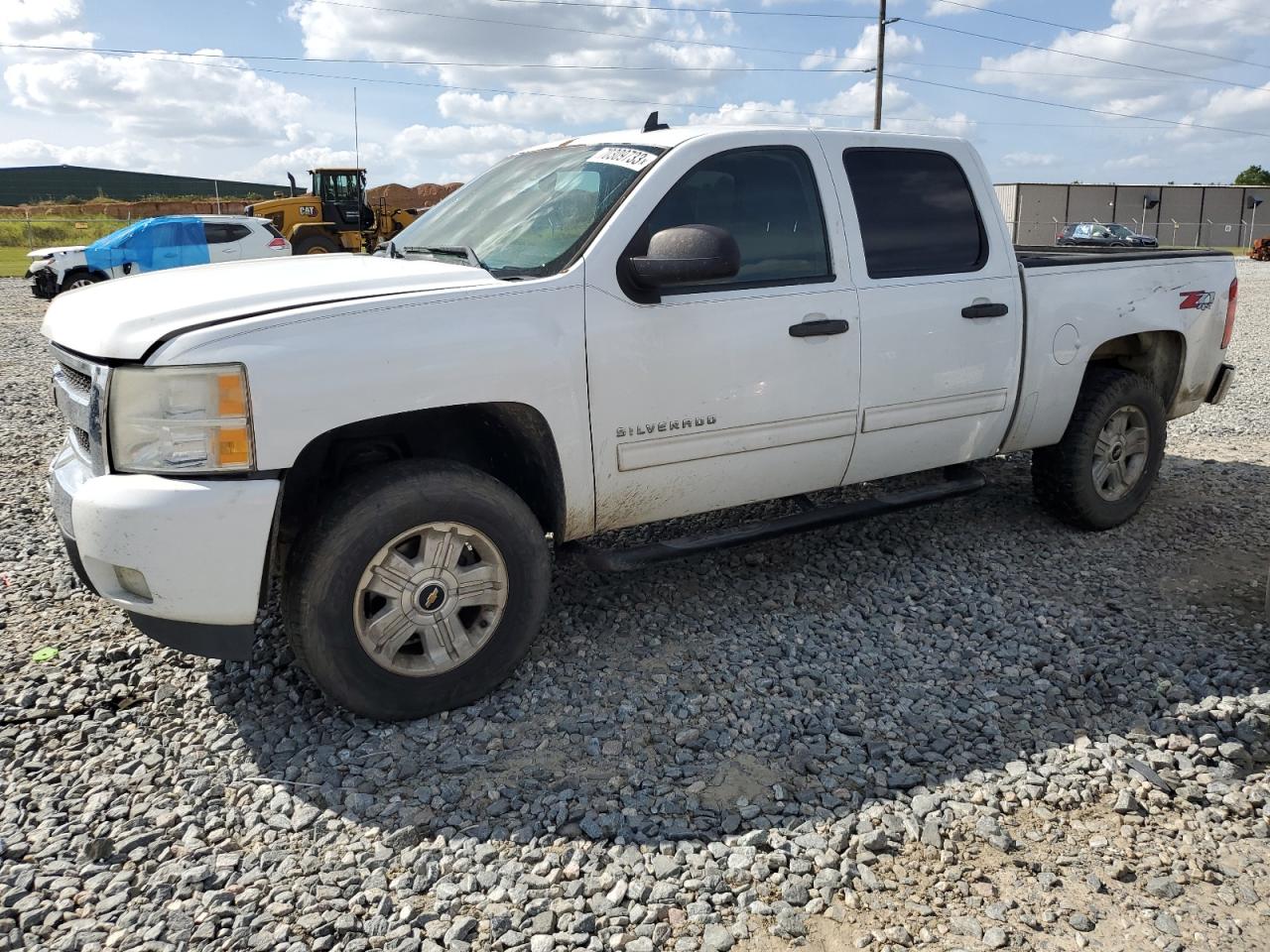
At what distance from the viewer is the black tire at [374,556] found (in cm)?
322

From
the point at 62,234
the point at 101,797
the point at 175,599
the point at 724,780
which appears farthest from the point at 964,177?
the point at 62,234

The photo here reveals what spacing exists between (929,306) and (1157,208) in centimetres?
6800

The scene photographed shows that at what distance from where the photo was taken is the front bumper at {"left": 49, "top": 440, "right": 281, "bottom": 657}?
296 cm

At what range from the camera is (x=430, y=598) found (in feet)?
11.2

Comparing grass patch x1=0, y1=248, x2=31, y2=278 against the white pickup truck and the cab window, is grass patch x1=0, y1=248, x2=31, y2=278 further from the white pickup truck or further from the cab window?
the cab window

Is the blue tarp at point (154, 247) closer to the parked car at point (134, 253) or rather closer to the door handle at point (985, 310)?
the parked car at point (134, 253)

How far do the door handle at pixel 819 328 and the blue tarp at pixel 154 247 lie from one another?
17.9 metres

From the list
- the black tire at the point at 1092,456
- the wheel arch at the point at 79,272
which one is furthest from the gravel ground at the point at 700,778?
the wheel arch at the point at 79,272

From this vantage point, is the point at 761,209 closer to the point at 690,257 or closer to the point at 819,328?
the point at 819,328

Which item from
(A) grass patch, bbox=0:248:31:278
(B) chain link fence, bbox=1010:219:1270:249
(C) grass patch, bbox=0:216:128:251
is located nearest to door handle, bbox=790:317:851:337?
(A) grass patch, bbox=0:248:31:278

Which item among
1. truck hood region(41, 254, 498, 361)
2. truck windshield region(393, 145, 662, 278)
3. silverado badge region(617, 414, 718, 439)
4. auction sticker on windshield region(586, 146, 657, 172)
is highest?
auction sticker on windshield region(586, 146, 657, 172)

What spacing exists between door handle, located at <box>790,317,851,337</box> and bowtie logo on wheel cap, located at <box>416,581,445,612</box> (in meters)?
1.70

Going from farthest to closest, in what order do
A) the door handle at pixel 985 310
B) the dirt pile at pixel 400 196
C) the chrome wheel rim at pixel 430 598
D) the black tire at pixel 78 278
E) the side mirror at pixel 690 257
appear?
the dirt pile at pixel 400 196 < the black tire at pixel 78 278 < the door handle at pixel 985 310 < the side mirror at pixel 690 257 < the chrome wheel rim at pixel 430 598

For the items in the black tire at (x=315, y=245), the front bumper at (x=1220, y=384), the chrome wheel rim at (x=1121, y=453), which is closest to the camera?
the chrome wheel rim at (x=1121, y=453)
